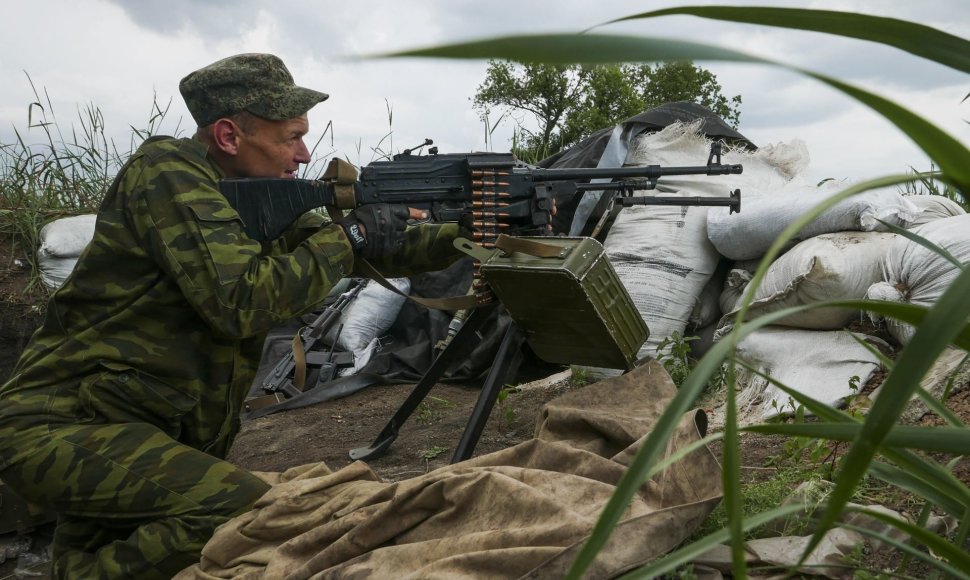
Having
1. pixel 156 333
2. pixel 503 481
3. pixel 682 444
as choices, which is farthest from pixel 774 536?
Result: pixel 156 333

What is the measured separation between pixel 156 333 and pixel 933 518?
2114 millimetres

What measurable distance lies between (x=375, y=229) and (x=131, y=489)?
1.07 meters

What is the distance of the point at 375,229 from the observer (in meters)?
2.92

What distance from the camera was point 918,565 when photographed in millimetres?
1840

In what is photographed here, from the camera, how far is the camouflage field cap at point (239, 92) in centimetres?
281

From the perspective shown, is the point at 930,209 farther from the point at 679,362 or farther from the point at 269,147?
the point at 269,147

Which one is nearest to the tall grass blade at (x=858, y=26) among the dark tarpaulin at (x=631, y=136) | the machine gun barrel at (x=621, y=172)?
the machine gun barrel at (x=621, y=172)

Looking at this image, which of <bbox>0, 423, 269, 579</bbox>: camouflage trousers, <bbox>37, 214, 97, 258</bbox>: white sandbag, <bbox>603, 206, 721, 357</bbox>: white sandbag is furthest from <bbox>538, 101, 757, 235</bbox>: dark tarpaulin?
<bbox>37, 214, 97, 258</bbox>: white sandbag

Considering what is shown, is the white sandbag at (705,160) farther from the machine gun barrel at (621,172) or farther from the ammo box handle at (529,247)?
the ammo box handle at (529,247)

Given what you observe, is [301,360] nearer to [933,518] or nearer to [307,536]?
[307,536]

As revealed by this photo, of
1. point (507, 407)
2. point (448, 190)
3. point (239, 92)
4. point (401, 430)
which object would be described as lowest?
point (401, 430)

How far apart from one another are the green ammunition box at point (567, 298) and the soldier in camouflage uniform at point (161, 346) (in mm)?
498

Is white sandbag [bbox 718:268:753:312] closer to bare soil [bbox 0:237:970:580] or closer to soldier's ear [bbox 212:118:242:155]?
bare soil [bbox 0:237:970:580]

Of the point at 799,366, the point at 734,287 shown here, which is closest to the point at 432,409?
the point at 734,287
